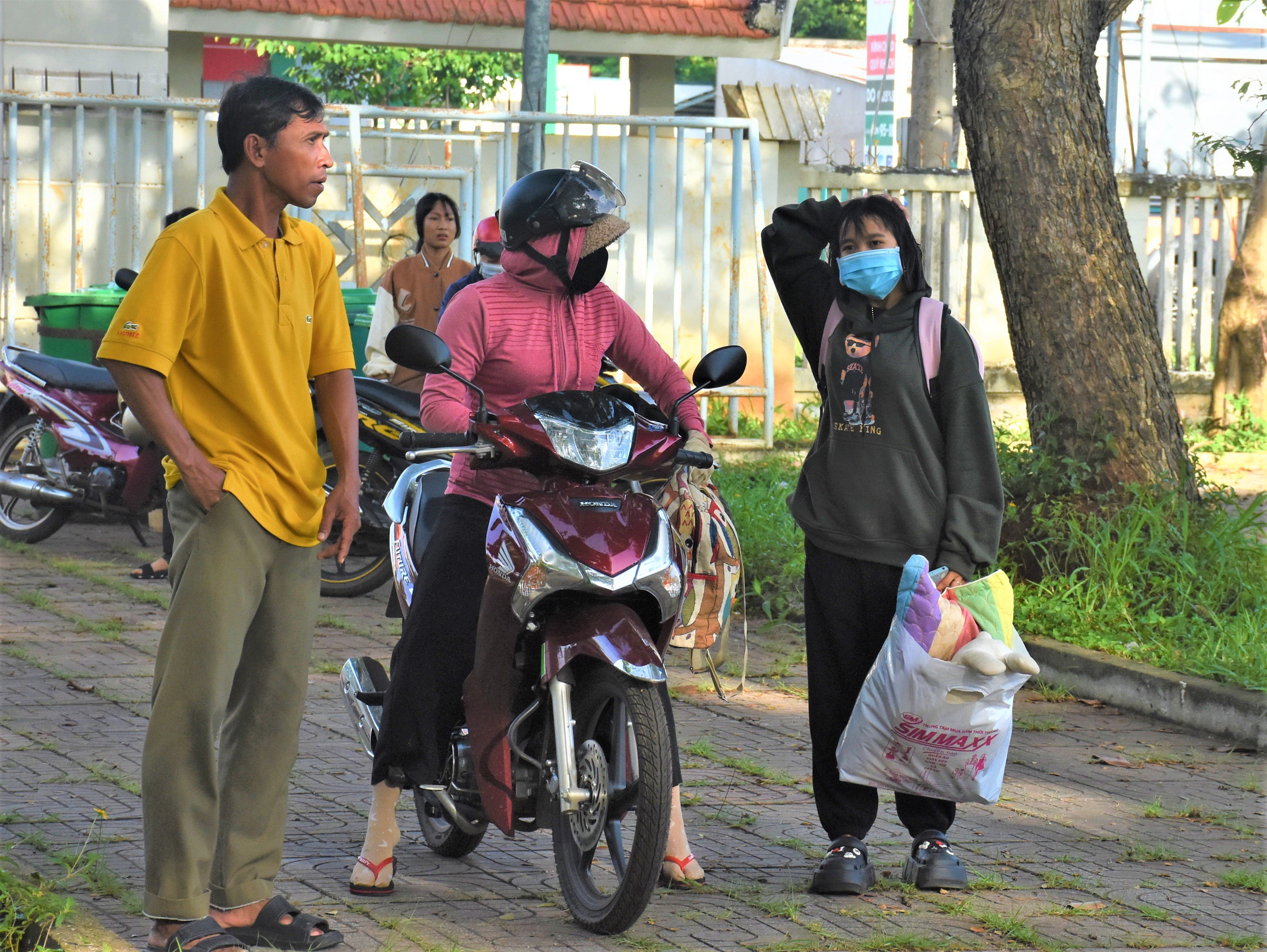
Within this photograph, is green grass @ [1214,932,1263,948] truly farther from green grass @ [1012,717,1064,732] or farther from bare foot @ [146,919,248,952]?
bare foot @ [146,919,248,952]

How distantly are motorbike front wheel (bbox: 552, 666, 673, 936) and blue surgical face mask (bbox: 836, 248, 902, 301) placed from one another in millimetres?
1260

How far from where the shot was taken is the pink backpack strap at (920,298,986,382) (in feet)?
14.2

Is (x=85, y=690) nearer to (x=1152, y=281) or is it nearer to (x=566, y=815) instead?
(x=566, y=815)

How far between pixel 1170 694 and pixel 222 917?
400 centimetres

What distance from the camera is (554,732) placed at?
3.89 m

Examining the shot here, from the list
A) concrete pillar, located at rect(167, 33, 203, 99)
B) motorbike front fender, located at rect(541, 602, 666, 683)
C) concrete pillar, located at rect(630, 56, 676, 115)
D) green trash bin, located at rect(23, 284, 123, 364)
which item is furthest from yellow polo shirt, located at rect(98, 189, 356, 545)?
concrete pillar, located at rect(167, 33, 203, 99)

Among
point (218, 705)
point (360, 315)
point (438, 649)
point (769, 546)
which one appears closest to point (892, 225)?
point (438, 649)

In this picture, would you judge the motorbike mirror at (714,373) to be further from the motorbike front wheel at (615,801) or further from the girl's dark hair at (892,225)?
the motorbike front wheel at (615,801)

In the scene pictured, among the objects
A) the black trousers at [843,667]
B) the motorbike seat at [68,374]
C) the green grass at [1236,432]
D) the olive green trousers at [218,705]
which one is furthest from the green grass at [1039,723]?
the green grass at [1236,432]

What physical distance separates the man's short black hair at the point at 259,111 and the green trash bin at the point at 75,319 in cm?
681

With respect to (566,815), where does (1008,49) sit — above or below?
above

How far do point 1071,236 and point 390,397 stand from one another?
11.1 feet

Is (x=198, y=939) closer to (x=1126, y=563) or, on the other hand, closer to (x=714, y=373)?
(x=714, y=373)

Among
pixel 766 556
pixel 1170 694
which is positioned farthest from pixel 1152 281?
pixel 1170 694
